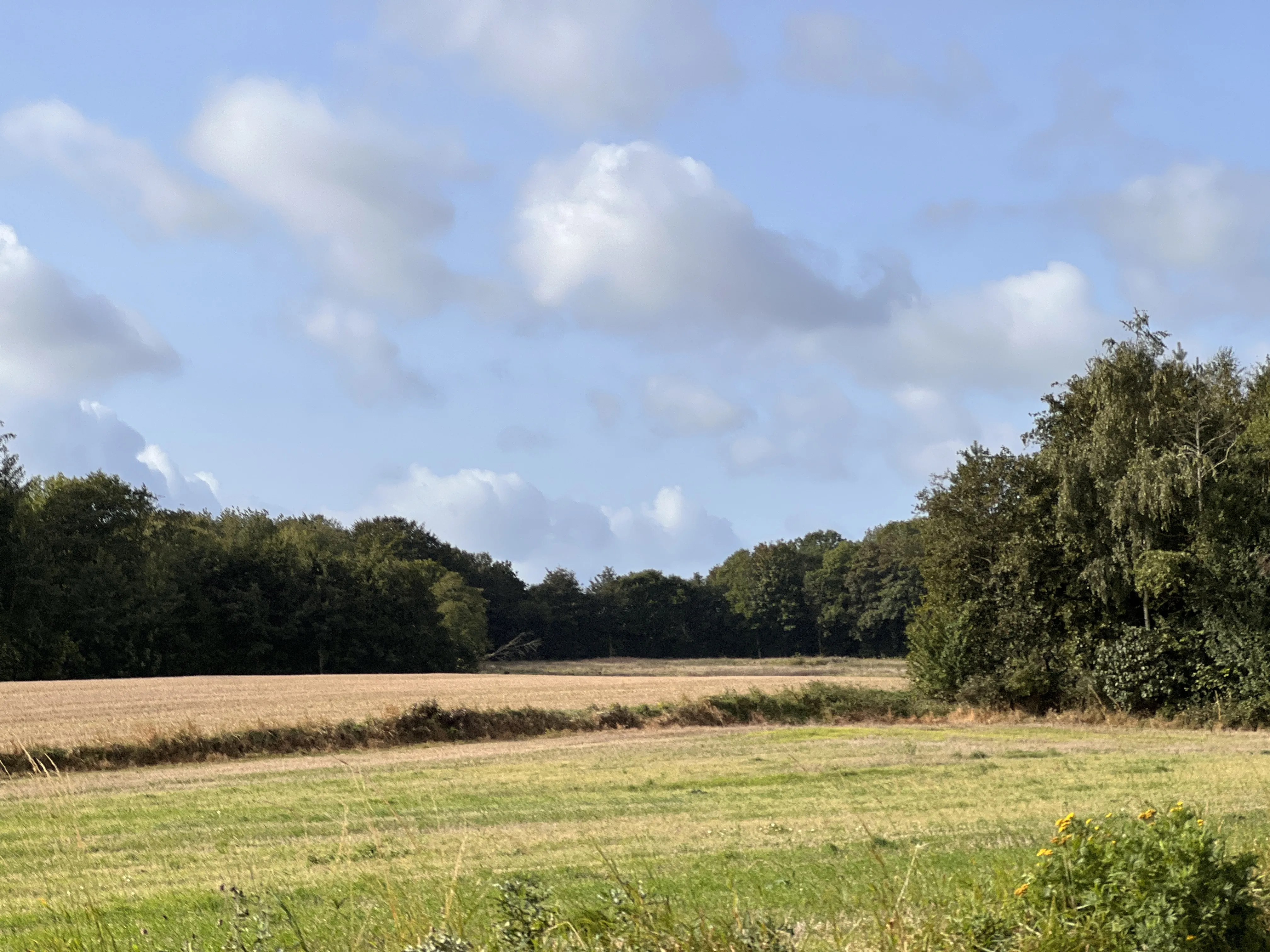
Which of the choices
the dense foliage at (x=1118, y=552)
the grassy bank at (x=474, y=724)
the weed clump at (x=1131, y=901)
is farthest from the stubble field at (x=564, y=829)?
the dense foliage at (x=1118, y=552)

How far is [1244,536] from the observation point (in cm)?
3234

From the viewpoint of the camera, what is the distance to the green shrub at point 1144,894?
6.27 meters

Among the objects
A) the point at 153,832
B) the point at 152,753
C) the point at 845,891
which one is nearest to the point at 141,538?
the point at 152,753

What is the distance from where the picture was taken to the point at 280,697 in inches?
1788

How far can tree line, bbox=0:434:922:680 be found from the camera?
68375mm

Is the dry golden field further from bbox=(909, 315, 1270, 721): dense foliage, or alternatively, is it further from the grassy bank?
bbox=(909, 315, 1270, 721): dense foliage

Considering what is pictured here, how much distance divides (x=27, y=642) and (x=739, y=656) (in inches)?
3082

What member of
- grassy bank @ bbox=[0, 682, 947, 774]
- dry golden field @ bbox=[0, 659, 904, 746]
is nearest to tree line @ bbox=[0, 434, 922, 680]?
grassy bank @ bbox=[0, 682, 947, 774]

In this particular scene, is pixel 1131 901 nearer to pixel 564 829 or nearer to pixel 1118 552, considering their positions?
pixel 564 829

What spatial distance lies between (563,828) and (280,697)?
3307 cm

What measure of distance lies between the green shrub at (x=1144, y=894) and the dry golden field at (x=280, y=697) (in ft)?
73.2

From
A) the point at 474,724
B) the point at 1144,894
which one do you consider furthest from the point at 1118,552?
the point at 1144,894

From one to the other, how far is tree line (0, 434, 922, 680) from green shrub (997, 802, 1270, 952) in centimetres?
3276

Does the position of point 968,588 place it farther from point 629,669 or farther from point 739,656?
point 739,656
